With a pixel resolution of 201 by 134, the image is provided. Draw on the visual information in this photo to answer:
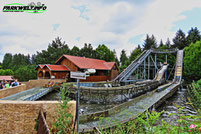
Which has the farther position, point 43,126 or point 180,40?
point 180,40

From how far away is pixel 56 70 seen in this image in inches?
827

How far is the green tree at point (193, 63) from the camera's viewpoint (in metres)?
23.6

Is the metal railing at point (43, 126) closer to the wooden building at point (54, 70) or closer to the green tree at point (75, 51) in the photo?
the wooden building at point (54, 70)

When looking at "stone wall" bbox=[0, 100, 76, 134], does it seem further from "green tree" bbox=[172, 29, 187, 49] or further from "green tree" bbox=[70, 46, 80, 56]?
"green tree" bbox=[172, 29, 187, 49]

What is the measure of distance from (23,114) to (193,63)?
3122 cm

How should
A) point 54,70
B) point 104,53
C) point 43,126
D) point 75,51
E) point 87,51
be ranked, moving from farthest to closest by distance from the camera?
point 87,51 < point 104,53 < point 75,51 < point 54,70 < point 43,126

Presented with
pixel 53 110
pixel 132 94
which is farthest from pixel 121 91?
pixel 53 110

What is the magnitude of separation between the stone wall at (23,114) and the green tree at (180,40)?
49.7 metres

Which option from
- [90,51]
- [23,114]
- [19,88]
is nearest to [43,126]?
[23,114]

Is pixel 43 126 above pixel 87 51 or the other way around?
the other way around

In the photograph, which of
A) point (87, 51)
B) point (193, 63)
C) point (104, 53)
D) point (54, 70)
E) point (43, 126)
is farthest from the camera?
point (87, 51)

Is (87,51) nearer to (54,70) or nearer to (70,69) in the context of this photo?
(70,69)

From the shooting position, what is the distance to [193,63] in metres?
24.4

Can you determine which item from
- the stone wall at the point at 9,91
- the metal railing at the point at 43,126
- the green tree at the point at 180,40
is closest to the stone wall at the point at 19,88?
the stone wall at the point at 9,91
